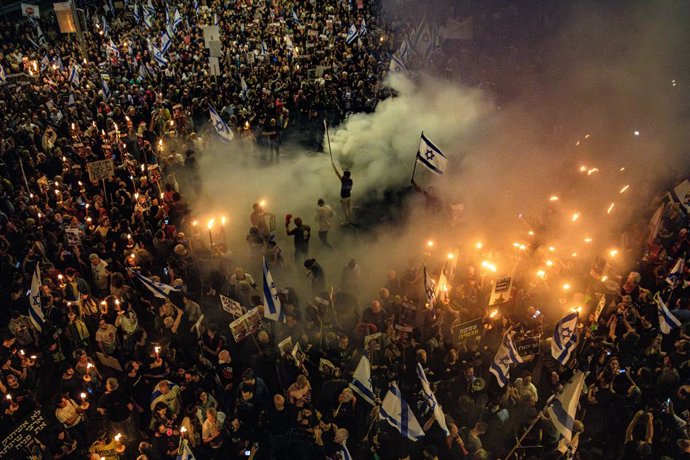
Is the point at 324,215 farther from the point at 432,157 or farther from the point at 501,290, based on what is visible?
the point at 501,290

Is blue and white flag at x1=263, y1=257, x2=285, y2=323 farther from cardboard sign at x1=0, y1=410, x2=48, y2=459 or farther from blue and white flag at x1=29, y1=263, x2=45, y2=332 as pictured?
blue and white flag at x1=29, y1=263, x2=45, y2=332

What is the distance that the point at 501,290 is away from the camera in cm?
881

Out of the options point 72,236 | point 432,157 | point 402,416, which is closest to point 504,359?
point 402,416

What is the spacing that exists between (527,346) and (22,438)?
25.1 feet

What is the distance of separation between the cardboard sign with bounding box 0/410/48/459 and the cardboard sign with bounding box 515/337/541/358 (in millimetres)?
7247

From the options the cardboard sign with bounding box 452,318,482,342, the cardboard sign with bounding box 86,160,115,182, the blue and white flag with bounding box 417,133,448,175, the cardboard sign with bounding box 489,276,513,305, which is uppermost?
the cardboard sign with bounding box 86,160,115,182

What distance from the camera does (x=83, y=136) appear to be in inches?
600

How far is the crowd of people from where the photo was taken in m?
7.10

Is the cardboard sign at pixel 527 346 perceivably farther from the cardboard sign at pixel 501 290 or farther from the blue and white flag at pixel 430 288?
the blue and white flag at pixel 430 288

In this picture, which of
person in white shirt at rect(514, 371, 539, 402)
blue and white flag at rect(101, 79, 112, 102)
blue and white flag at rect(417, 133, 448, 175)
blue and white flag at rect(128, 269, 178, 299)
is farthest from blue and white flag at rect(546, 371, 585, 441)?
blue and white flag at rect(101, 79, 112, 102)

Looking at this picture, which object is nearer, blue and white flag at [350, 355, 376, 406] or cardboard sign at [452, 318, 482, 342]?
blue and white flag at [350, 355, 376, 406]

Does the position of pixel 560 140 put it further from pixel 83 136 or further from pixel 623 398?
pixel 83 136

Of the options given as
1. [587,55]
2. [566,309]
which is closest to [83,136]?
[566,309]

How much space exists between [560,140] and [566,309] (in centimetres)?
1082
